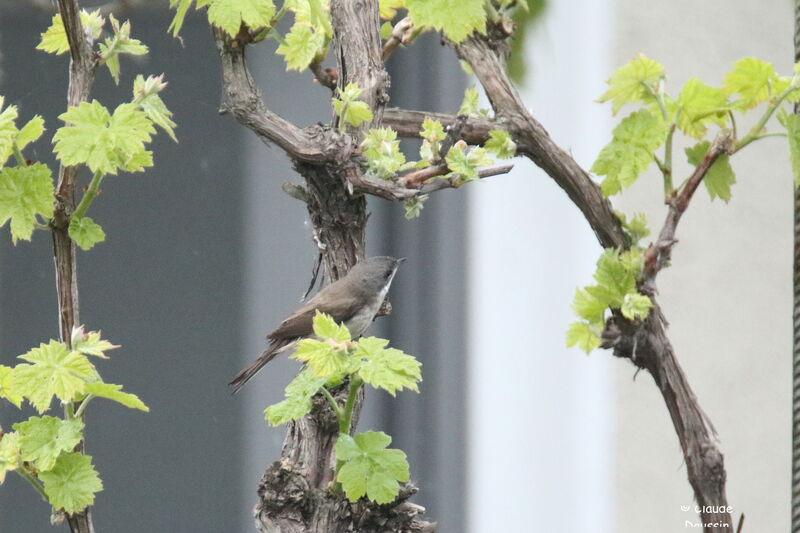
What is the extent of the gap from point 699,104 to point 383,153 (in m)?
0.42

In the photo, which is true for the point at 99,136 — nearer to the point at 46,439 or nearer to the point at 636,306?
the point at 46,439

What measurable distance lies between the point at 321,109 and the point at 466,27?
180 cm

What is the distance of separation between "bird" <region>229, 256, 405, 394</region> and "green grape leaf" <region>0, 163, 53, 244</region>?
386 millimetres

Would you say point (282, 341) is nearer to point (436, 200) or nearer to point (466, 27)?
point (466, 27)

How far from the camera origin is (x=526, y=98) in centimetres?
289

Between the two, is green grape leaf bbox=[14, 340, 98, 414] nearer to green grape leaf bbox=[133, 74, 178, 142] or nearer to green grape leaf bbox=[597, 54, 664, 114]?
green grape leaf bbox=[133, 74, 178, 142]

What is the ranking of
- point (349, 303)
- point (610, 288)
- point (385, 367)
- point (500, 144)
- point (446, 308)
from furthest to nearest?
point (446, 308) → point (349, 303) → point (500, 144) → point (610, 288) → point (385, 367)

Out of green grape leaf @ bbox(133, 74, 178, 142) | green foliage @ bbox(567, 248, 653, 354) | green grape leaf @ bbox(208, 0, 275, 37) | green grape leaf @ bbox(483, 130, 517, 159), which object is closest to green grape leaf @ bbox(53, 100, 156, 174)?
green grape leaf @ bbox(133, 74, 178, 142)

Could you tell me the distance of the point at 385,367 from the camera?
1.10 m

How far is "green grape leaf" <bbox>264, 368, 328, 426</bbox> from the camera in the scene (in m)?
1.14

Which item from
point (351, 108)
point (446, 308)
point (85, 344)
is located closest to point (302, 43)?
point (351, 108)

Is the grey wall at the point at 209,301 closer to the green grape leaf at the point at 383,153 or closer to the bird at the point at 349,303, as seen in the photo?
the bird at the point at 349,303

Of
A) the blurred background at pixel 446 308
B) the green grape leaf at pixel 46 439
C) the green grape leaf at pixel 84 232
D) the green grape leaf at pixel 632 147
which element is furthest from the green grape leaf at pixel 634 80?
the blurred background at pixel 446 308

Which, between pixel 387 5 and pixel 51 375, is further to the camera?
pixel 387 5
